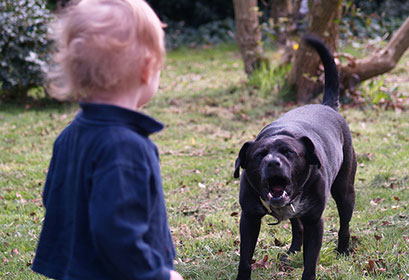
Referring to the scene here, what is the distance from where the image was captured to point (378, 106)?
316 inches

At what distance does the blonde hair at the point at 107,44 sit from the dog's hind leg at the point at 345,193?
2425mm

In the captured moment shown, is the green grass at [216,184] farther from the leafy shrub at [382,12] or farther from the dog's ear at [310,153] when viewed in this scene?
the leafy shrub at [382,12]

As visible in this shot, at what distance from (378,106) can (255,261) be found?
5.24 m

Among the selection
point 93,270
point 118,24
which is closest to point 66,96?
point 118,24

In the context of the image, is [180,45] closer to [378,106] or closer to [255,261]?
[378,106]

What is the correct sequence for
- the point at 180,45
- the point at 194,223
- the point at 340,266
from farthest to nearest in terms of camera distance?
the point at 180,45, the point at 194,223, the point at 340,266

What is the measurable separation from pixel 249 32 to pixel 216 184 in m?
4.97

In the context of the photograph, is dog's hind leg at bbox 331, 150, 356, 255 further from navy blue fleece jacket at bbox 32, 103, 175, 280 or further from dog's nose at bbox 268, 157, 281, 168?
navy blue fleece jacket at bbox 32, 103, 175, 280

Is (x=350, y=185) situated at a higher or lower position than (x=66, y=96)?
lower

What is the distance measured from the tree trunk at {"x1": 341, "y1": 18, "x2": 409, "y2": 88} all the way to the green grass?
2.09 feet

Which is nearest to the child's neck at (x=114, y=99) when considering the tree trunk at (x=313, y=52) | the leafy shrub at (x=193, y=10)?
the tree trunk at (x=313, y=52)

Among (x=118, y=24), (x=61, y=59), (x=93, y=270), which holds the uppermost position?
(x=118, y=24)

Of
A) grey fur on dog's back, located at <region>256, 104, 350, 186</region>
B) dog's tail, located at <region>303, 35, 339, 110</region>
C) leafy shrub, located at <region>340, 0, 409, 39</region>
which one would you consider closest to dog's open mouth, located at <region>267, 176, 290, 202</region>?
grey fur on dog's back, located at <region>256, 104, 350, 186</region>

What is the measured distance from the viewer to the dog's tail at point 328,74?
3922 millimetres
